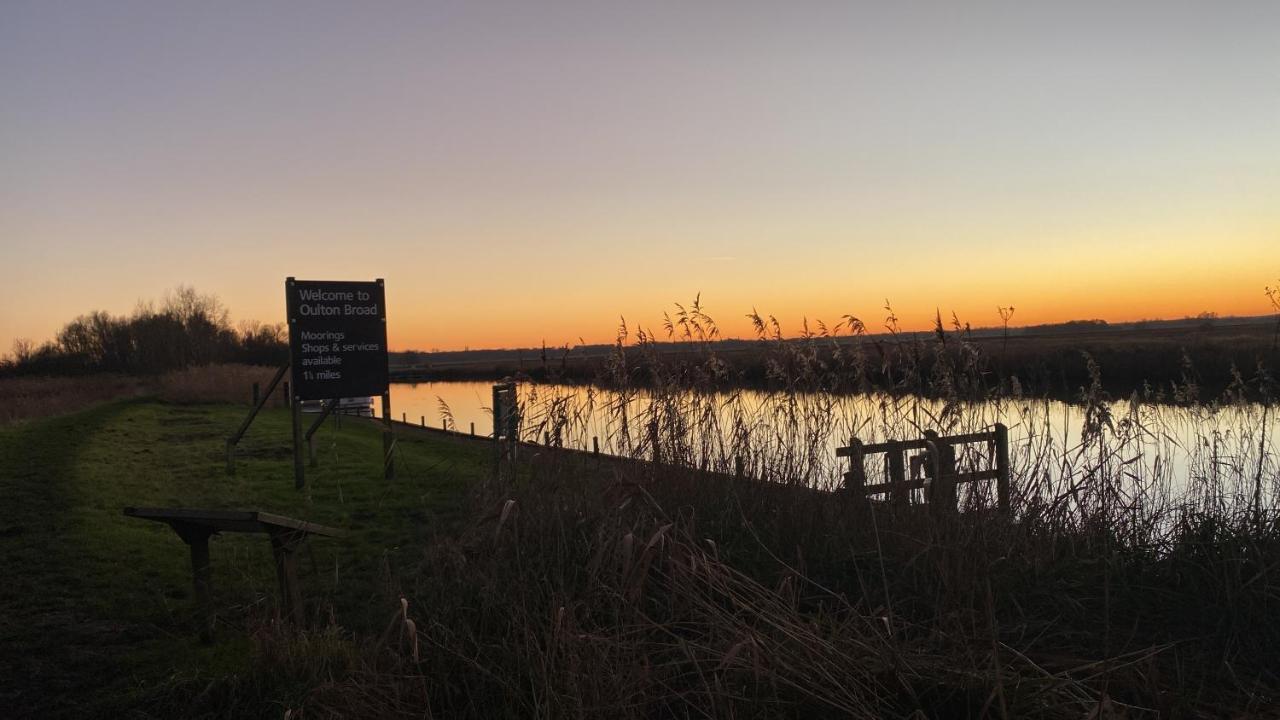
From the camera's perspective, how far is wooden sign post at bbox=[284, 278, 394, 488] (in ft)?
36.1

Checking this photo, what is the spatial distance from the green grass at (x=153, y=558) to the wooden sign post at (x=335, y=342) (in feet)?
3.99

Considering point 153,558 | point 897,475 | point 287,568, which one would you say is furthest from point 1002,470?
point 153,558

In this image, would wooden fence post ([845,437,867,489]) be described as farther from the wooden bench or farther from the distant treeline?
the distant treeline

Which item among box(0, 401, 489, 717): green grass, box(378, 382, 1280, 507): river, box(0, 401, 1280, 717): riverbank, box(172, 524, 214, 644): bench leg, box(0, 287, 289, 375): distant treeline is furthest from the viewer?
box(0, 287, 289, 375): distant treeline

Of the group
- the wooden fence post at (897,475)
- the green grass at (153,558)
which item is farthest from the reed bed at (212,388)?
the wooden fence post at (897,475)

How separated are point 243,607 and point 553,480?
201cm

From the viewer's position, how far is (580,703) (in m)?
2.88

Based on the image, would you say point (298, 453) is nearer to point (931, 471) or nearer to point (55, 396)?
point (931, 471)

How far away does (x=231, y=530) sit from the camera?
465 centimetres

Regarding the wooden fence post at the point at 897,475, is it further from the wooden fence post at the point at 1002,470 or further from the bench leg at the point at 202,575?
the bench leg at the point at 202,575

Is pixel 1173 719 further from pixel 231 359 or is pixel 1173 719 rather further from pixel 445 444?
pixel 231 359

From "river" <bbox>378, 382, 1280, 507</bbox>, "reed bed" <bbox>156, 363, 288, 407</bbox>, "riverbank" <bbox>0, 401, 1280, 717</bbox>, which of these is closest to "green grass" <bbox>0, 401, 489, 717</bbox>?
"riverbank" <bbox>0, 401, 1280, 717</bbox>

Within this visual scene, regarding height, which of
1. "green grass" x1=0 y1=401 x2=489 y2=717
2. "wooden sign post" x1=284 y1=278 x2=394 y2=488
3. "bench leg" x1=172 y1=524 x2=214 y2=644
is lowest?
"green grass" x1=0 y1=401 x2=489 y2=717

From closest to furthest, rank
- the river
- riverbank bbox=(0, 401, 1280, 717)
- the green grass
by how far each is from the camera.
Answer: riverbank bbox=(0, 401, 1280, 717), the green grass, the river
